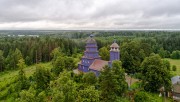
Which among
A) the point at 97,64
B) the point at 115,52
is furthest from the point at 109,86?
the point at 97,64

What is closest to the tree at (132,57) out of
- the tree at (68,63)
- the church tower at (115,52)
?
the church tower at (115,52)

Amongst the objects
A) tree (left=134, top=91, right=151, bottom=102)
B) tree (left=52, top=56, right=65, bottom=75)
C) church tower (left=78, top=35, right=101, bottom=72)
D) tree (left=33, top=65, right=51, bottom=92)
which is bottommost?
tree (left=134, top=91, right=151, bottom=102)

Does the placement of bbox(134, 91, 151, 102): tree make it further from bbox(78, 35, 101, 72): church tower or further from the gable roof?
bbox(78, 35, 101, 72): church tower

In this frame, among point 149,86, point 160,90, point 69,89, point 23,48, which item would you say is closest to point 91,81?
point 69,89

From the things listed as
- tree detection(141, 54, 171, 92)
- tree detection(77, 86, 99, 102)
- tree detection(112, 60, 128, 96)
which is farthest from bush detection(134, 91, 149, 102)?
tree detection(77, 86, 99, 102)

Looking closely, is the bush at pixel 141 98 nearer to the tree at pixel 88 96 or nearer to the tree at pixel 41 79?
the tree at pixel 88 96

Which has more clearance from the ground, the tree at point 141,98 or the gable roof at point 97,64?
the gable roof at point 97,64

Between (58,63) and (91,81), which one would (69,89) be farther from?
(58,63)

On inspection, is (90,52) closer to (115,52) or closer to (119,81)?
(115,52)
